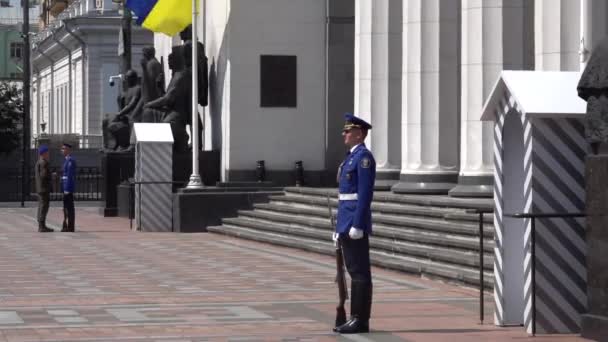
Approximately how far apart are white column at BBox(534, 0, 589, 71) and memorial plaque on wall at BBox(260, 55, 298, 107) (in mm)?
14754

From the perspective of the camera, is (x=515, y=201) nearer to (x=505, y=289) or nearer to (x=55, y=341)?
(x=505, y=289)

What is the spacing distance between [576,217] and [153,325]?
4.15m

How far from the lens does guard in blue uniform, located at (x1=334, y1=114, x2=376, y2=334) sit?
45.6 ft

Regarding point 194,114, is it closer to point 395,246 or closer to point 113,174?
point 113,174

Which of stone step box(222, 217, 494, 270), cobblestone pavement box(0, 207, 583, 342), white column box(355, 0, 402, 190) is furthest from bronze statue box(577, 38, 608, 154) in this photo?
white column box(355, 0, 402, 190)

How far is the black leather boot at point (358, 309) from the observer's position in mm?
14086

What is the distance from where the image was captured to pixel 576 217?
13.7 metres

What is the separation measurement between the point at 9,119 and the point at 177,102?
42887 millimetres

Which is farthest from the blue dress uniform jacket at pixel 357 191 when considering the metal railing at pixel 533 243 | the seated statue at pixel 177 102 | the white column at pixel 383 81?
the seated statue at pixel 177 102

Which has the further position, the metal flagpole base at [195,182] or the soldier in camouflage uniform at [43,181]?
the metal flagpole base at [195,182]

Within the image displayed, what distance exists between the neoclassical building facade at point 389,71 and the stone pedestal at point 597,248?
3804 millimetres

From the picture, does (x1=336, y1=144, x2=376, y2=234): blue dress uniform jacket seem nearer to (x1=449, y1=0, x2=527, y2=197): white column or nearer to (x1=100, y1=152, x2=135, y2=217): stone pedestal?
(x1=449, y1=0, x2=527, y2=197): white column

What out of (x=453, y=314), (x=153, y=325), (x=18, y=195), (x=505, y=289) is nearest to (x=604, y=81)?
(x=505, y=289)

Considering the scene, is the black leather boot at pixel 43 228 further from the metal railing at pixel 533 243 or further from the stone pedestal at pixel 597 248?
the stone pedestal at pixel 597 248
